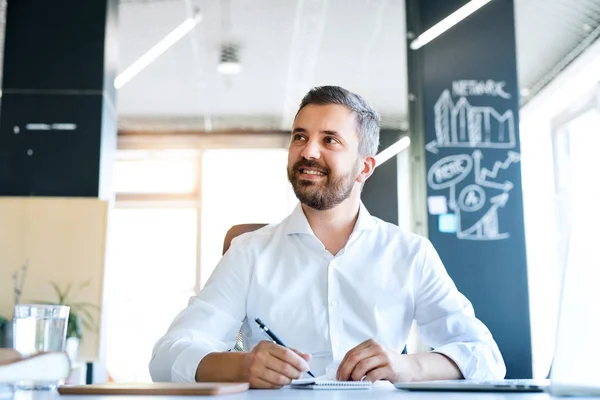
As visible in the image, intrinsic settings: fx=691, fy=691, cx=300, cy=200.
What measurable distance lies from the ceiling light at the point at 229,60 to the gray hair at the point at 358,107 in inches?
167

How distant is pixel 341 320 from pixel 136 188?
25.4ft

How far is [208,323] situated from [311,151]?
1.73 ft

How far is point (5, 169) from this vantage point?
13.5 feet

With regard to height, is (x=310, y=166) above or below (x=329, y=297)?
above

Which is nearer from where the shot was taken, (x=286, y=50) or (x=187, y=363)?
(x=187, y=363)

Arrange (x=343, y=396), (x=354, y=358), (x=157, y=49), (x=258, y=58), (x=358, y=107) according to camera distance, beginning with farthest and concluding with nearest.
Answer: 1. (x=258, y=58)
2. (x=157, y=49)
3. (x=358, y=107)
4. (x=354, y=358)
5. (x=343, y=396)

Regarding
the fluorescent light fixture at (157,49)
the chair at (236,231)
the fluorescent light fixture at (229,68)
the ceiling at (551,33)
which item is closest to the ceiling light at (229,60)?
the fluorescent light fixture at (229,68)

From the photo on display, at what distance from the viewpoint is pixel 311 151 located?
73.0 inches

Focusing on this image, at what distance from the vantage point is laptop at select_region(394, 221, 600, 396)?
0.85 meters

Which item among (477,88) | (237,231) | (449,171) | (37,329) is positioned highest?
(477,88)

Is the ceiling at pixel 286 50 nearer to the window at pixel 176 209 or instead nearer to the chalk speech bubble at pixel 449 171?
the window at pixel 176 209

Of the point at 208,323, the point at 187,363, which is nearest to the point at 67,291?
the point at 208,323

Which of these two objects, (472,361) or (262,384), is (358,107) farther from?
(262,384)

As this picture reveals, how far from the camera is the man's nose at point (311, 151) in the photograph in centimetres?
185
